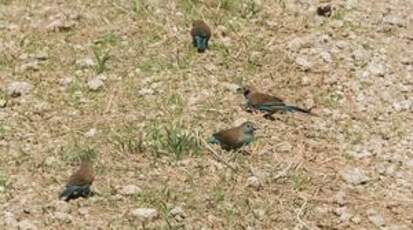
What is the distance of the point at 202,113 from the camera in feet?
24.8

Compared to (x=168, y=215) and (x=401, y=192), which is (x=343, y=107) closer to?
(x=401, y=192)

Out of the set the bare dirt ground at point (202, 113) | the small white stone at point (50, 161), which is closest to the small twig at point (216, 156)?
the bare dirt ground at point (202, 113)

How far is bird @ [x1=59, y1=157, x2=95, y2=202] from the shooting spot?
21.1 ft

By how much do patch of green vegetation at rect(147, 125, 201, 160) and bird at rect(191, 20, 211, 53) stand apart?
4.53ft

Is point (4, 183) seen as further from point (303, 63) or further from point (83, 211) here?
point (303, 63)

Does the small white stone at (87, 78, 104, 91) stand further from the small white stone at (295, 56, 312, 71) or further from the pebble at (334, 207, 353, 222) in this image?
the pebble at (334, 207, 353, 222)

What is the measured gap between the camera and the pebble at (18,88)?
766 cm

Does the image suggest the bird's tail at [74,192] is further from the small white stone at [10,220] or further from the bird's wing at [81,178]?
the small white stone at [10,220]

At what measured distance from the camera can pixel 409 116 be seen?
→ 781cm

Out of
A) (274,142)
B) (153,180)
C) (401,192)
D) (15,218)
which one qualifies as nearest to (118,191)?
(153,180)

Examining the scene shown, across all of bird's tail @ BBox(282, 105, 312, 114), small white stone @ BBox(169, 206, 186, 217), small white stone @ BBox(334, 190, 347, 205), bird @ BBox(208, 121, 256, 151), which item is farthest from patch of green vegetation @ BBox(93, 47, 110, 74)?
small white stone @ BBox(334, 190, 347, 205)

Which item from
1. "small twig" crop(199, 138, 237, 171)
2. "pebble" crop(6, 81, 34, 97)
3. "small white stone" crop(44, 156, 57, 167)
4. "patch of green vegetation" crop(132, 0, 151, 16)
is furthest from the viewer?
"patch of green vegetation" crop(132, 0, 151, 16)

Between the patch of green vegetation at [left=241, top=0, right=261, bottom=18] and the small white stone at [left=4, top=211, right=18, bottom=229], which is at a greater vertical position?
the patch of green vegetation at [left=241, top=0, right=261, bottom=18]

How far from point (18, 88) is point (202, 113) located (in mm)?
1502
